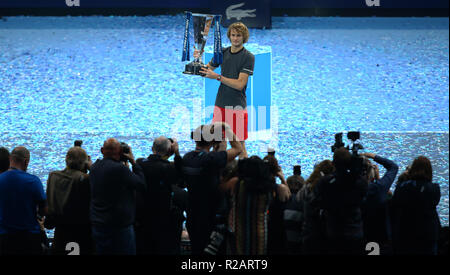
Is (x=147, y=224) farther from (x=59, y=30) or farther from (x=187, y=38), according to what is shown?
(x=59, y=30)

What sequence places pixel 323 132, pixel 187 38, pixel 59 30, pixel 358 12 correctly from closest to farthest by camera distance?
pixel 187 38
pixel 323 132
pixel 59 30
pixel 358 12

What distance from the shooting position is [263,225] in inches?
136

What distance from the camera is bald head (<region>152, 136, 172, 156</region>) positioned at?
3.60 meters

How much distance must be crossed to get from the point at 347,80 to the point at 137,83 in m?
2.45

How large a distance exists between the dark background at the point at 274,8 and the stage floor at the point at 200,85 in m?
0.14

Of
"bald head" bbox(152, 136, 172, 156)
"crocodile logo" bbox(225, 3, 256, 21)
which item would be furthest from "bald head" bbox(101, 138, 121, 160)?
"crocodile logo" bbox(225, 3, 256, 21)

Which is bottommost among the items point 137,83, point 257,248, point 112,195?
point 257,248

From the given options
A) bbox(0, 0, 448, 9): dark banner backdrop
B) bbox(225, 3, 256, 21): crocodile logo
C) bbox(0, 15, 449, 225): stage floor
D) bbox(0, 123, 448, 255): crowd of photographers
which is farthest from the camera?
bbox(0, 0, 448, 9): dark banner backdrop

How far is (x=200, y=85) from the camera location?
7398mm

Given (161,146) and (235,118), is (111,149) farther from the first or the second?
(235,118)

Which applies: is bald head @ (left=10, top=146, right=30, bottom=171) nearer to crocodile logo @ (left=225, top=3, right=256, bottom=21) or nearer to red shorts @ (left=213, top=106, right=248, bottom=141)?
red shorts @ (left=213, top=106, right=248, bottom=141)

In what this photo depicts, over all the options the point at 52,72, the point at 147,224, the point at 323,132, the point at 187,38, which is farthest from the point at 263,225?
the point at 52,72

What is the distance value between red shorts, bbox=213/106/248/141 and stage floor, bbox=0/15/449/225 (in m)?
0.70

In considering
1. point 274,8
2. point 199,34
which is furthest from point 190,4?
point 199,34
